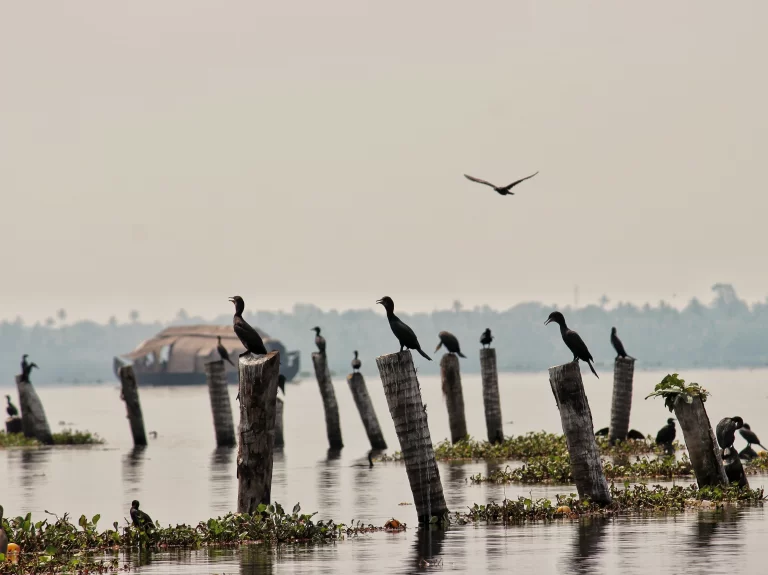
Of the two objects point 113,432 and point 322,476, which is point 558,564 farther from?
point 113,432

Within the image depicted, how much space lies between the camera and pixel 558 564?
14211mm

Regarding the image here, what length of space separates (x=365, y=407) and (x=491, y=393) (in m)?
6.34

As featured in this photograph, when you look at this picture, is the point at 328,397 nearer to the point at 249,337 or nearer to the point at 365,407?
the point at 365,407

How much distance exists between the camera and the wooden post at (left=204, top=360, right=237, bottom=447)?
3838 centimetres

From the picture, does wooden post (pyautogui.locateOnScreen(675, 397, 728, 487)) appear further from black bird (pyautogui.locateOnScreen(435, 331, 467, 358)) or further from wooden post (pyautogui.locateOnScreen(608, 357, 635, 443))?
black bird (pyautogui.locateOnScreen(435, 331, 467, 358))

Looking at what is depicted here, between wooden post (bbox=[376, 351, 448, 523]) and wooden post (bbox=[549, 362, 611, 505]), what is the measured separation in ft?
7.05

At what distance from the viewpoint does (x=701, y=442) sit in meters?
20.0

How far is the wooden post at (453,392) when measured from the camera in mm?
33062

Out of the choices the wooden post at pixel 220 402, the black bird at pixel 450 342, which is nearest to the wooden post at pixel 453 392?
the black bird at pixel 450 342

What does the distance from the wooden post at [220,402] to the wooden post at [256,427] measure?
19.7 meters

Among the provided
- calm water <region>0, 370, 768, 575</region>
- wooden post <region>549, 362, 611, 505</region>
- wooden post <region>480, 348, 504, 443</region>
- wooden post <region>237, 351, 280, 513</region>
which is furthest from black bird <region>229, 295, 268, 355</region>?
wooden post <region>480, 348, 504, 443</region>

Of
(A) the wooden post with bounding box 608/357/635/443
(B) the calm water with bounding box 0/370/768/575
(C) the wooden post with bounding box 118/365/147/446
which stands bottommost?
(B) the calm water with bounding box 0/370/768/575

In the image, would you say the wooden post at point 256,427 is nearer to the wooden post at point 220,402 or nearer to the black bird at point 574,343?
the black bird at point 574,343

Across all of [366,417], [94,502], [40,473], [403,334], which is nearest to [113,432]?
[366,417]
